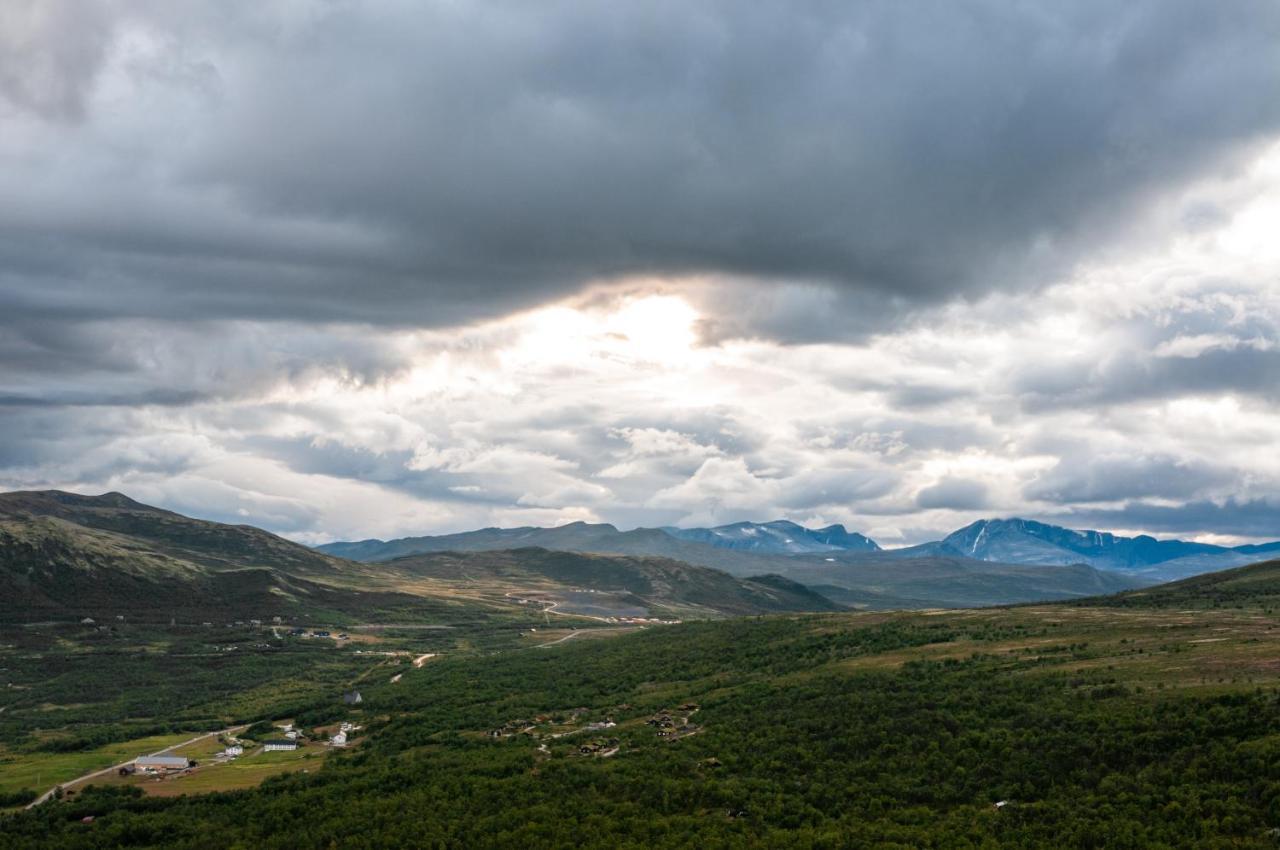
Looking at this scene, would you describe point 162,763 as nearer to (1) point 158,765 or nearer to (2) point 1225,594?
(1) point 158,765

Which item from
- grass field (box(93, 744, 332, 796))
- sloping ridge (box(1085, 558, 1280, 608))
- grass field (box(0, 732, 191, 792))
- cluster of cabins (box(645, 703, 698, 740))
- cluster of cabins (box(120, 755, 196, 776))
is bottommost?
grass field (box(0, 732, 191, 792))

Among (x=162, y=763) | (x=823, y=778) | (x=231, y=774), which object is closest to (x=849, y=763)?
(x=823, y=778)

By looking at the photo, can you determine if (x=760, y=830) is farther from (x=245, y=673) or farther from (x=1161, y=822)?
(x=245, y=673)

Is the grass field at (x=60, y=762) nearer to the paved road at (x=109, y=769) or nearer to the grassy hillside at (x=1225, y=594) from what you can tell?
the paved road at (x=109, y=769)

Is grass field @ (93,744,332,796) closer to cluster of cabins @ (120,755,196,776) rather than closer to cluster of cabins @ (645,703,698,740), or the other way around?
cluster of cabins @ (120,755,196,776)

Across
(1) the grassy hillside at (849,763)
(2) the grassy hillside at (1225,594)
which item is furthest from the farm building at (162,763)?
(2) the grassy hillside at (1225,594)

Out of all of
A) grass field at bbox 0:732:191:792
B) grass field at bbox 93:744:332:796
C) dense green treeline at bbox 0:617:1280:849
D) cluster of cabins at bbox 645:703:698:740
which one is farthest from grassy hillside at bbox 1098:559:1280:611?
grass field at bbox 0:732:191:792

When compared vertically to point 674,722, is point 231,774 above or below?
below
